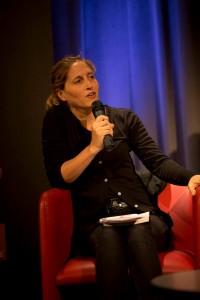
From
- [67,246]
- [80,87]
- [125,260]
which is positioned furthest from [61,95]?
[125,260]

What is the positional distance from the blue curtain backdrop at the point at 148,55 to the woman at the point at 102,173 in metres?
0.50

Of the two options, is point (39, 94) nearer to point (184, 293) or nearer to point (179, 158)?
point (179, 158)

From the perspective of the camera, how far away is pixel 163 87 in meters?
2.54

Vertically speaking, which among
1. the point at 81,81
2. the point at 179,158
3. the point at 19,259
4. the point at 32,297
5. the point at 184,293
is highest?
the point at 81,81

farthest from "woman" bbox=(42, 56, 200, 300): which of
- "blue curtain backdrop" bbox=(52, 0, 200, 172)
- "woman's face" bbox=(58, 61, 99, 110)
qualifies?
"blue curtain backdrop" bbox=(52, 0, 200, 172)

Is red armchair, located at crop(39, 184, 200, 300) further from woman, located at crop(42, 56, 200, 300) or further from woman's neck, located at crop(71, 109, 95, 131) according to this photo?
woman's neck, located at crop(71, 109, 95, 131)

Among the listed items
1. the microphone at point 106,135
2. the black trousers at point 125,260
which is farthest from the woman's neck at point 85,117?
the black trousers at point 125,260

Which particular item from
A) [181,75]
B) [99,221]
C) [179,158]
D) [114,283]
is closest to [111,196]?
[99,221]

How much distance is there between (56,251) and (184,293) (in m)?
0.89

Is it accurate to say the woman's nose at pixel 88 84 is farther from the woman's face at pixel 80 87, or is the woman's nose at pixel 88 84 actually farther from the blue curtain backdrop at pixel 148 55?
the blue curtain backdrop at pixel 148 55

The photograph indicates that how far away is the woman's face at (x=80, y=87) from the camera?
6.52 feet

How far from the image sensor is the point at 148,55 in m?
2.59

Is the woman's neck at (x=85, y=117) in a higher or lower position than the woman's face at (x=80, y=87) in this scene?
lower

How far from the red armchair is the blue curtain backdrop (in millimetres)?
595
